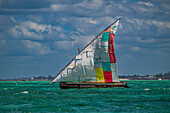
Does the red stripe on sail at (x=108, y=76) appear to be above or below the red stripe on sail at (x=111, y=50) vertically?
below

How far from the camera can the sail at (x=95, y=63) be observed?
306 feet

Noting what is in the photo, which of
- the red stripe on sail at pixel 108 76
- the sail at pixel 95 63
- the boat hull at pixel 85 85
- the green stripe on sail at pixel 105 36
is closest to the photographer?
the sail at pixel 95 63

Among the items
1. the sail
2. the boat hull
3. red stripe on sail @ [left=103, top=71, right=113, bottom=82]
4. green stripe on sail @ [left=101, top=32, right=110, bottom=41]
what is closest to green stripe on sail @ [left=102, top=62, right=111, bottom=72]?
the sail

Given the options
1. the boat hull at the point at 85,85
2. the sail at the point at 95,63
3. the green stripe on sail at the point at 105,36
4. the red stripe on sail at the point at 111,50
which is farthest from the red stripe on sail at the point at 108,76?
the green stripe on sail at the point at 105,36

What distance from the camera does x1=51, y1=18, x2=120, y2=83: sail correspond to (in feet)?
306

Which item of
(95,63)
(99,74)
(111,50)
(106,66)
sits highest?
(111,50)

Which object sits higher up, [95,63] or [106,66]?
[95,63]

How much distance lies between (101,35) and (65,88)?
1556cm

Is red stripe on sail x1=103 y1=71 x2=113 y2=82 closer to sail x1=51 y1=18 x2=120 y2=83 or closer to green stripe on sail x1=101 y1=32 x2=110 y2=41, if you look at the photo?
sail x1=51 y1=18 x2=120 y2=83

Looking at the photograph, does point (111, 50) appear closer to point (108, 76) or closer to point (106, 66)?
point (106, 66)

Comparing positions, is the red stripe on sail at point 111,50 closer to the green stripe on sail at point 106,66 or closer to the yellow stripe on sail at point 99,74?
the green stripe on sail at point 106,66

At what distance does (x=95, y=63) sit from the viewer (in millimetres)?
94188

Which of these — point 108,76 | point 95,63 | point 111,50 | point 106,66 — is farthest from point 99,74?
point 111,50

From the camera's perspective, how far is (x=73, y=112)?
48844 millimetres
